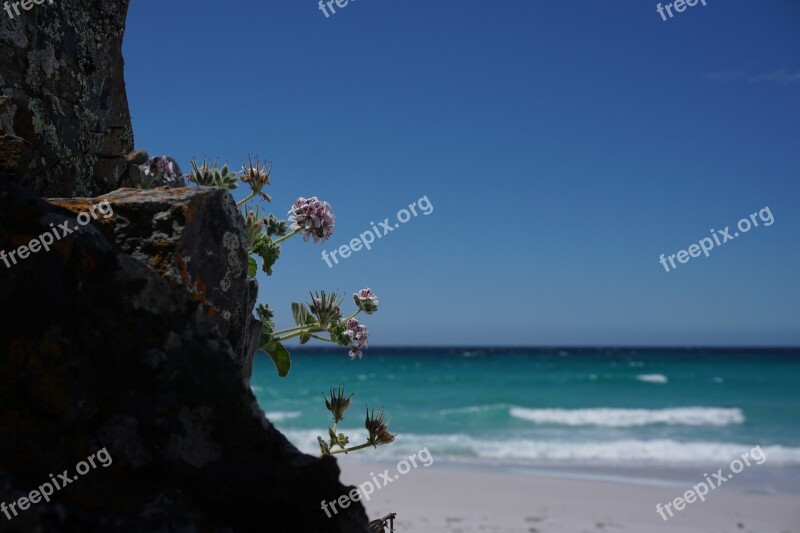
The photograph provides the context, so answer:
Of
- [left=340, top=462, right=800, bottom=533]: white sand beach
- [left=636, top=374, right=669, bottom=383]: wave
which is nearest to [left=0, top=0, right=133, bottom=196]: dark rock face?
[left=340, top=462, right=800, bottom=533]: white sand beach

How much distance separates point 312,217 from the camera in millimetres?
3498

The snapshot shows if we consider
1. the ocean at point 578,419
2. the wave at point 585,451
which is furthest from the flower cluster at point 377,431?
the wave at point 585,451

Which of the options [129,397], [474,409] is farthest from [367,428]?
[474,409]

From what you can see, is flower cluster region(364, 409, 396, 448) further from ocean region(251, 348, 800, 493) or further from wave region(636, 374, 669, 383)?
wave region(636, 374, 669, 383)

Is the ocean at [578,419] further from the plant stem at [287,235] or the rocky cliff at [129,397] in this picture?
the rocky cliff at [129,397]

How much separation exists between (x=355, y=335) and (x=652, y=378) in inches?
2016

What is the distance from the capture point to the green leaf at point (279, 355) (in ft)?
10.8

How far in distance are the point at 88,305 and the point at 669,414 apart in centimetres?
3335

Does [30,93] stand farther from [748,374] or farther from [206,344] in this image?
[748,374]

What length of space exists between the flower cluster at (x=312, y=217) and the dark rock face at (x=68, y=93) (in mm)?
806

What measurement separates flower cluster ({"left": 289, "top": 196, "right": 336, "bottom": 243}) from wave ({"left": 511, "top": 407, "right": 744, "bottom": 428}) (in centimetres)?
2730

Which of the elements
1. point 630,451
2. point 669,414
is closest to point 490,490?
point 630,451

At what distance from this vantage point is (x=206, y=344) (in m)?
1.89

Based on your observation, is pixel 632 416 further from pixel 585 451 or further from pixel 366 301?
pixel 366 301
